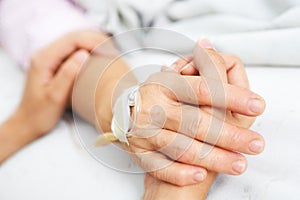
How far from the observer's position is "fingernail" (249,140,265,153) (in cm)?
47

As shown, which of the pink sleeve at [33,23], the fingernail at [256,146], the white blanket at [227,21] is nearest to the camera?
the fingernail at [256,146]

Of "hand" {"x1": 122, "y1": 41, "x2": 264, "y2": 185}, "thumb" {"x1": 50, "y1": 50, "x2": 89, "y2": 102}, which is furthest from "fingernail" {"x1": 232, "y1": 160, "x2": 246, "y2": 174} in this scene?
"thumb" {"x1": 50, "y1": 50, "x2": 89, "y2": 102}

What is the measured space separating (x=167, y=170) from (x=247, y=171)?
95 millimetres

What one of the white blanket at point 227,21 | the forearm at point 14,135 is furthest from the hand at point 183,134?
the forearm at point 14,135

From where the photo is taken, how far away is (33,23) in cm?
81

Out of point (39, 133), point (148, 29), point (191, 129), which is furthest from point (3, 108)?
point (191, 129)

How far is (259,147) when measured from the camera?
18.7 inches

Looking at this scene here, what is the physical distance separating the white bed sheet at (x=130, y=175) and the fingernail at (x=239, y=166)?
0.02 meters

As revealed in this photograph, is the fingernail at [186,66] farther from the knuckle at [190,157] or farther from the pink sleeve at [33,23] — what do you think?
the pink sleeve at [33,23]

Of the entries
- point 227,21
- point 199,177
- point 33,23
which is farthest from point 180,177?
point 33,23

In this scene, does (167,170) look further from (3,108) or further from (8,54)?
(8,54)

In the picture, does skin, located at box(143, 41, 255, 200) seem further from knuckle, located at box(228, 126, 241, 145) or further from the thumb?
the thumb

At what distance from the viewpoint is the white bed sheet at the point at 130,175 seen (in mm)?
488

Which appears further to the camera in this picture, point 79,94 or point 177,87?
point 79,94
